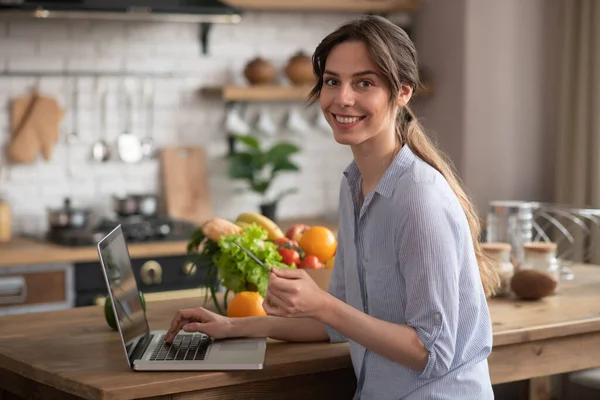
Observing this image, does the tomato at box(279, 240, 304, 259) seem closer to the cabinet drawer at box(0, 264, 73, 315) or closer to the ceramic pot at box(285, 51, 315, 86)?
the cabinet drawer at box(0, 264, 73, 315)

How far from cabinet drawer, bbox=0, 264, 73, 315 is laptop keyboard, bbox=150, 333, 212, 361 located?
188cm

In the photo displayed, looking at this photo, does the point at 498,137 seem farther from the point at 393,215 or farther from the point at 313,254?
the point at 393,215

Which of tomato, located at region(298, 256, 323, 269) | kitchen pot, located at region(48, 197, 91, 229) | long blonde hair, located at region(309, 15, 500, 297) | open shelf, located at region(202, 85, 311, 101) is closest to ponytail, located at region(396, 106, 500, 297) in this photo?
long blonde hair, located at region(309, 15, 500, 297)

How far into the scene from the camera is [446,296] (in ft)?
6.56

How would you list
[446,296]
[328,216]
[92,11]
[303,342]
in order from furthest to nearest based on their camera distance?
1. [328,216]
2. [92,11]
3. [303,342]
4. [446,296]

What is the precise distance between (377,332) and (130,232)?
2.62m

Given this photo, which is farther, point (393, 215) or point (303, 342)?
point (303, 342)

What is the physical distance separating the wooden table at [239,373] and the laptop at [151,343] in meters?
0.03

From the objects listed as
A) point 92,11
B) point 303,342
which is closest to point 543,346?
point 303,342

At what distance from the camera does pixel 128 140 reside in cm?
496

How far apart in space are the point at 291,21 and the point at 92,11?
1337mm

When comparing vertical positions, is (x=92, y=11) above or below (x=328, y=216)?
above

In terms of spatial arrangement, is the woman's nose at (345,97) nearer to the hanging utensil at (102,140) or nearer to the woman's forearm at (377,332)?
the woman's forearm at (377,332)

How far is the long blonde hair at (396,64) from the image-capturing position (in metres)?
2.07
